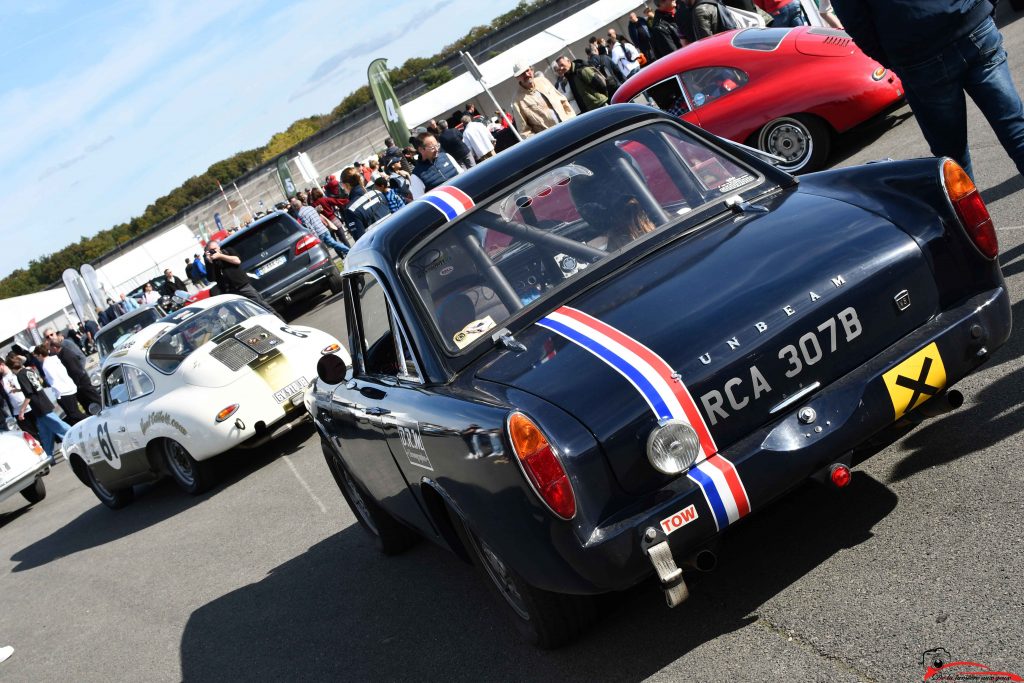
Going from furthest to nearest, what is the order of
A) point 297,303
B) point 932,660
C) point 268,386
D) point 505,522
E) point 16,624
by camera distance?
1. point 297,303
2. point 268,386
3. point 16,624
4. point 505,522
5. point 932,660

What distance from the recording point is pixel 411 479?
478 centimetres

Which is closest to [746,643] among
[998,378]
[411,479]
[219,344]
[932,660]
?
[932,660]

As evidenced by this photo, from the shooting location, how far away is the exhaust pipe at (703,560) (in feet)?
11.8

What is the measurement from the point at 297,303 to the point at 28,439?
24.8 ft

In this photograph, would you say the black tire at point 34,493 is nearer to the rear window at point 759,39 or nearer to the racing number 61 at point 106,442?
the racing number 61 at point 106,442

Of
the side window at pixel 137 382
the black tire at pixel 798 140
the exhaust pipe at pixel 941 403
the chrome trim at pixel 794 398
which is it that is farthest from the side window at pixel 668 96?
the chrome trim at pixel 794 398

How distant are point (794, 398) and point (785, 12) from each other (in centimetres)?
1111

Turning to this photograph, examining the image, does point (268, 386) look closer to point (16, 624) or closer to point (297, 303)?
point (16, 624)

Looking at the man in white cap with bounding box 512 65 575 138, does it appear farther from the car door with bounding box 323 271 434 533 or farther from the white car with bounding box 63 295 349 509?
the car door with bounding box 323 271 434 533

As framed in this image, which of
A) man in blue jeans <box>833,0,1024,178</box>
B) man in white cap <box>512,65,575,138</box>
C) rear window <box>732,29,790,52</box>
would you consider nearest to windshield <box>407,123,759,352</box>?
man in blue jeans <box>833,0,1024,178</box>

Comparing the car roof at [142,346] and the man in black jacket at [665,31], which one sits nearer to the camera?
the car roof at [142,346]

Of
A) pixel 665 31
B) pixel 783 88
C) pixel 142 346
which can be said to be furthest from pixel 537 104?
pixel 142 346

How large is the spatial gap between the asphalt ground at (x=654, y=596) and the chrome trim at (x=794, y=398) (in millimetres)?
478

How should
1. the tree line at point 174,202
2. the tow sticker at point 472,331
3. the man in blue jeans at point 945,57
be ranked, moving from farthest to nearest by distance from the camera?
the tree line at point 174,202 → the man in blue jeans at point 945,57 → the tow sticker at point 472,331
